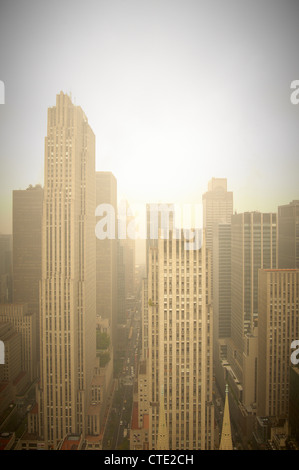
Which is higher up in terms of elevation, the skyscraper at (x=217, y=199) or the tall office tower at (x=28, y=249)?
the skyscraper at (x=217, y=199)

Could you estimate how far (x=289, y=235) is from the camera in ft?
22.9

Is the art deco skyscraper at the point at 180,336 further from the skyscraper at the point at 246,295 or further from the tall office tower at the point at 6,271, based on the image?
the tall office tower at the point at 6,271

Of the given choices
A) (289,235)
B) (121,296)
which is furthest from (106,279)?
(289,235)

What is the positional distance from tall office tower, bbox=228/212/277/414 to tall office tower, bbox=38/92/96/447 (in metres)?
4.67

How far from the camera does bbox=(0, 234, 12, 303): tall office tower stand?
265 inches

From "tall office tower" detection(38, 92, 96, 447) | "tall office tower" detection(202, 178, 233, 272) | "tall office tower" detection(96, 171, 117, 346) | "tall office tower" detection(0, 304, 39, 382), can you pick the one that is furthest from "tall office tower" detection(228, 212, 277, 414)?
"tall office tower" detection(0, 304, 39, 382)

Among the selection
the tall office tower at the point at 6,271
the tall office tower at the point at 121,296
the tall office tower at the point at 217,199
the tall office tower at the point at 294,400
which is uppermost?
the tall office tower at the point at 217,199

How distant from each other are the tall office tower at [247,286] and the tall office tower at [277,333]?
2.85ft

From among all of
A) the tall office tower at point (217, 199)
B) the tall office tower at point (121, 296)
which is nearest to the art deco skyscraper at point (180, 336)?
the tall office tower at point (217, 199)

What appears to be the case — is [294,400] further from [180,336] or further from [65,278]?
[65,278]

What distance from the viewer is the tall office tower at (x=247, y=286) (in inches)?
360

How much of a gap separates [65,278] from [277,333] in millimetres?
5877
